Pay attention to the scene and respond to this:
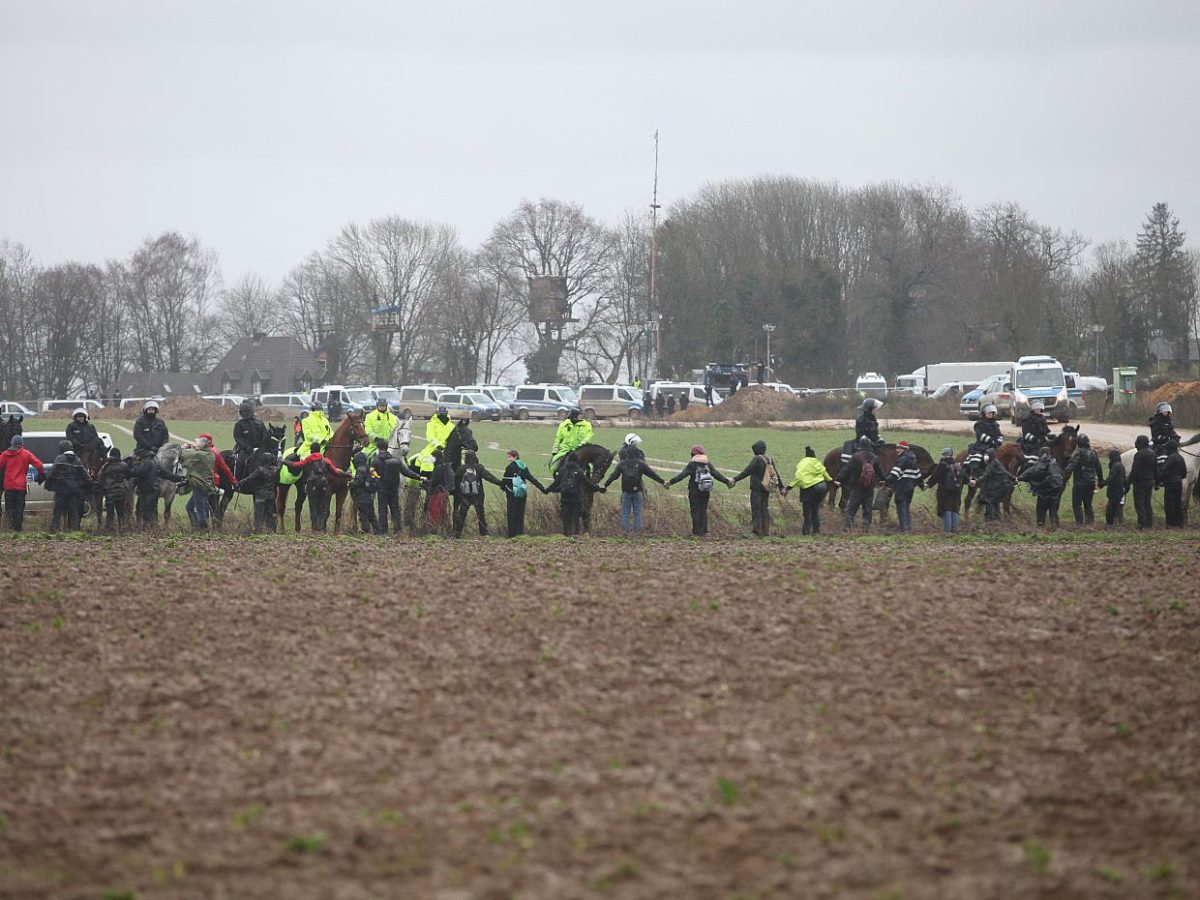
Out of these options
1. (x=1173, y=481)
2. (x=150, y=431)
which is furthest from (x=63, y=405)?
(x=1173, y=481)

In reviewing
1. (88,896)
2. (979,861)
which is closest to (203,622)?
(88,896)

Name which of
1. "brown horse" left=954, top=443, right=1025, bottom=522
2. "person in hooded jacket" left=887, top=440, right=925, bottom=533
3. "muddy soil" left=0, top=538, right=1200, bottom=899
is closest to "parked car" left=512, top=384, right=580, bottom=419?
"brown horse" left=954, top=443, right=1025, bottom=522

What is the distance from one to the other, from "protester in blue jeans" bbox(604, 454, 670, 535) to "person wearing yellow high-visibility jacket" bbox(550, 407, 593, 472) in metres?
1.34

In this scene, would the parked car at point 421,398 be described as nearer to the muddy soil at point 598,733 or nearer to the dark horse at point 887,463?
the dark horse at point 887,463

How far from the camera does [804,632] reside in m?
12.6

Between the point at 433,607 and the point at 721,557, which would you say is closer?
the point at 433,607

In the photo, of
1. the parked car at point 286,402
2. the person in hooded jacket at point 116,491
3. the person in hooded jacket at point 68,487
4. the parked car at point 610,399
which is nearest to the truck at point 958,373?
the parked car at point 610,399

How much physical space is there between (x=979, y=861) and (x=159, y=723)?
205 inches

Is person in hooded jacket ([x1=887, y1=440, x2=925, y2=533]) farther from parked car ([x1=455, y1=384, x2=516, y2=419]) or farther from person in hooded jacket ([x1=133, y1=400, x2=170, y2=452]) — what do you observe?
parked car ([x1=455, y1=384, x2=516, y2=419])

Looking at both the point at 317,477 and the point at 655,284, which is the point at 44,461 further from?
the point at 655,284

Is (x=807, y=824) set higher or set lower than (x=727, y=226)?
lower

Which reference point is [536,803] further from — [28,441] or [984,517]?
[28,441]

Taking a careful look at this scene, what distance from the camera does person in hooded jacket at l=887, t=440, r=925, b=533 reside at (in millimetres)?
22938

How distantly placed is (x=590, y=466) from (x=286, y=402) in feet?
188
